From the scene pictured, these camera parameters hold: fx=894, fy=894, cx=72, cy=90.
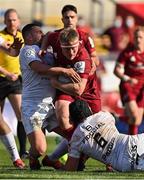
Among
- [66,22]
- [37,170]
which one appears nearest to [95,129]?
[37,170]

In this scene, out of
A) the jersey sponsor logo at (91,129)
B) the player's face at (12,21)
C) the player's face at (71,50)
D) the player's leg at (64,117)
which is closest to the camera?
the jersey sponsor logo at (91,129)

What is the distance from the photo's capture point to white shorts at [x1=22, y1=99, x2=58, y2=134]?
11062 millimetres

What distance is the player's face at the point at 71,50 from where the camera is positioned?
10609 mm

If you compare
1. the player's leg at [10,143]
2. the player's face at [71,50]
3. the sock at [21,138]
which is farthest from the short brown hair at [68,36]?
the sock at [21,138]

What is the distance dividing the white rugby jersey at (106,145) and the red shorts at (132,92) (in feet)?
18.3

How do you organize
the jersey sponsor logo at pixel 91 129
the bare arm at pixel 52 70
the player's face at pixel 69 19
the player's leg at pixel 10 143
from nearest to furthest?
the jersey sponsor logo at pixel 91 129, the bare arm at pixel 52 70, the player's face at pixel 69 19, the player's leg at pixel 10 143

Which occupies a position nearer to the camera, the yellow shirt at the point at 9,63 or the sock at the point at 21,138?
the sock at the point at 21,138

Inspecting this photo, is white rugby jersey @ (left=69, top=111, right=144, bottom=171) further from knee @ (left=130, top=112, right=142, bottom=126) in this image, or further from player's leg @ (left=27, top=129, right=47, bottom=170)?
knee @ (left=130, top=112, right=142, bottom=126)

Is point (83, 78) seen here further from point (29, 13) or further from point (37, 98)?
point (29, 13)

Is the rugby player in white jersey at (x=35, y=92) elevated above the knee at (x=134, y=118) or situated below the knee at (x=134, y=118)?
above

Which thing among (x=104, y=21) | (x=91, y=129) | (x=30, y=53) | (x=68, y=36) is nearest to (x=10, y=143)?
(x=30, y=53)

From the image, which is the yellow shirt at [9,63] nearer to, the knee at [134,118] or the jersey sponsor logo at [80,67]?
the knee at [134,118]

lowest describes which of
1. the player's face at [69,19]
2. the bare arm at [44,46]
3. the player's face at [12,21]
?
the player's face at [12,21]

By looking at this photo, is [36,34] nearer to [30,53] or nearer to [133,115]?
[30,53]
